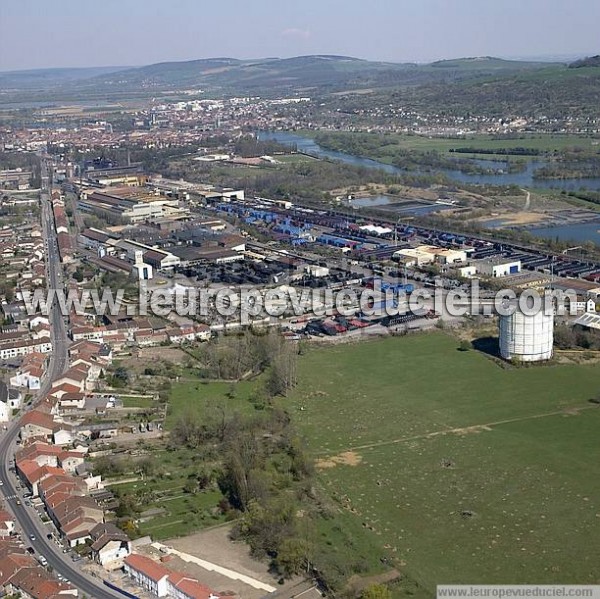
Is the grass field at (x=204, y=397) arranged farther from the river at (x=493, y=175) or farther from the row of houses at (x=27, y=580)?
the river at (x=493, y=175)

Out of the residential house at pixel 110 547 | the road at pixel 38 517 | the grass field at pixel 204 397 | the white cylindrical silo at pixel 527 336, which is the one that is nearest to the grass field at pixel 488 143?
the white cylindrical silo at pixel 527 336

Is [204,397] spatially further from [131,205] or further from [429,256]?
[131,205]

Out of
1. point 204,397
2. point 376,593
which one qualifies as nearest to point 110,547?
point 376,593

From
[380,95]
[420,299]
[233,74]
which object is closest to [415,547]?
[420,299]

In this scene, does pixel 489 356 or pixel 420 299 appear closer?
pixel 489 356

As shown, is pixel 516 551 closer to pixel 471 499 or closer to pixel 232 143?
pixel 471 499

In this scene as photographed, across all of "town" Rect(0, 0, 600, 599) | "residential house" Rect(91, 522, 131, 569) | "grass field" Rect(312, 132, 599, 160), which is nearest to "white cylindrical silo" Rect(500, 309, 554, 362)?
"town" Rect(0, 0, 600, 599)

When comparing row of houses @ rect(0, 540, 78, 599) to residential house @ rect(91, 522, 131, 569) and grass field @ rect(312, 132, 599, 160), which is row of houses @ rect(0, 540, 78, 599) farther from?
grass field @ rect(312, 132, 599, 160)
